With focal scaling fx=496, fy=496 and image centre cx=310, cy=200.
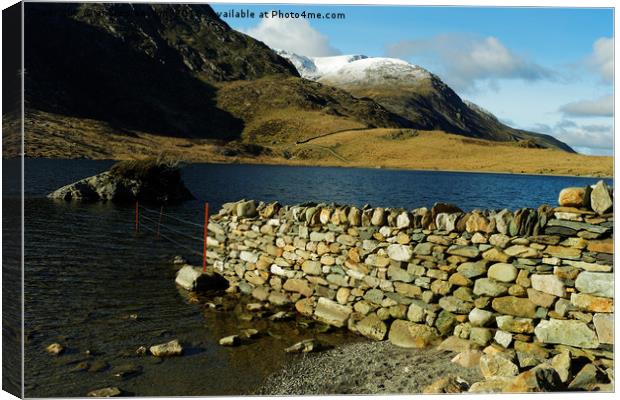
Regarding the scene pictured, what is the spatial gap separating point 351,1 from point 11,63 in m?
4.45

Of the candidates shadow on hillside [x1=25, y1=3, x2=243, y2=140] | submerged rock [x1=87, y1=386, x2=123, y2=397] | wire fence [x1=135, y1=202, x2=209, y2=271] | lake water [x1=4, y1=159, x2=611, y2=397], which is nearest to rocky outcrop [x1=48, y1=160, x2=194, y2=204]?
wire fence [x1=135, y1=202, x2=209, y2=271]

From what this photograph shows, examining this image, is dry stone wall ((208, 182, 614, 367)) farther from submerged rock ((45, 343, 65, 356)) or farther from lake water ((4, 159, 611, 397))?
submerged rock ((45, 343, 65, 356))

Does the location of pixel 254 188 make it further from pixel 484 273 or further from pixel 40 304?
pixel 484 273

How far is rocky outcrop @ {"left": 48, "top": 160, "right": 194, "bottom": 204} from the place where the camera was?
33.7 metres

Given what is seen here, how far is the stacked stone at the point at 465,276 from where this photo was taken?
6609 mm

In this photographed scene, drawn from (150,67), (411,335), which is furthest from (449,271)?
(150,67)

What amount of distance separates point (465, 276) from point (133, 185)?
3218 centimetres

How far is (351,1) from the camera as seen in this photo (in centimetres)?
677

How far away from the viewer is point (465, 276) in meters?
7.89

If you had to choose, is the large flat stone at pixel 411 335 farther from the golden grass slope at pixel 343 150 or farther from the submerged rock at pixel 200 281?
the golden grass slope at pixel 343 150

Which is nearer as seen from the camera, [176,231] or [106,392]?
[106,392]

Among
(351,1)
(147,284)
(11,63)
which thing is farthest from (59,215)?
(351,1)

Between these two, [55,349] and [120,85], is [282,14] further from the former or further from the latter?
[120,85]

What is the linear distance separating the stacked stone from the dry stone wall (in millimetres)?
17
